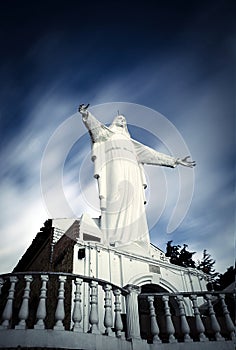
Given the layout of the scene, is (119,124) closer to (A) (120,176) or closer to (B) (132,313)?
(A) (120,176)

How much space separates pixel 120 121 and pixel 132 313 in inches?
360

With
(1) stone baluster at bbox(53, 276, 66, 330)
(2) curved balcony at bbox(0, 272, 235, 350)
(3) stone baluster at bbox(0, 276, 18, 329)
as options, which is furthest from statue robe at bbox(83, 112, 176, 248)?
(3) stone baluster at bbox(0, 276, 18, 329)

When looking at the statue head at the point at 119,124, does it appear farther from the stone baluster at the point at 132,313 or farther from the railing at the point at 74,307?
the railing at the point at 74,307

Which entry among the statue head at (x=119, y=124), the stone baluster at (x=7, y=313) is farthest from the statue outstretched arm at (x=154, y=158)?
the stone baluster at (x=7, y=313)

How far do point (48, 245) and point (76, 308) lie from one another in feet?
14.9

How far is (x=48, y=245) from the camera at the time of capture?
26.2ft

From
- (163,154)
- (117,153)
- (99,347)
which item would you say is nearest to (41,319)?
(99,347)

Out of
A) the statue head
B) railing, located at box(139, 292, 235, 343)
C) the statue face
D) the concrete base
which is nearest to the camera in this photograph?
the concrete base

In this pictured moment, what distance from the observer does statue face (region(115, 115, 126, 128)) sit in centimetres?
1205

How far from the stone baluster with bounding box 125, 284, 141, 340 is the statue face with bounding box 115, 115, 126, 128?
859cm

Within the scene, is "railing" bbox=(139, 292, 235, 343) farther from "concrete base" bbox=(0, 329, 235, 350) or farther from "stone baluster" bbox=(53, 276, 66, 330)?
"stone baluster" bbox=(53, 276, 66, 330)

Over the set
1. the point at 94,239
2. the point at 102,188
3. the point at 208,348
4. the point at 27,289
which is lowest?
the point at 208,348

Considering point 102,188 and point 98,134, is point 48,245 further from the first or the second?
point 98,134

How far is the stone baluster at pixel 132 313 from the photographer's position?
3.94 meters
